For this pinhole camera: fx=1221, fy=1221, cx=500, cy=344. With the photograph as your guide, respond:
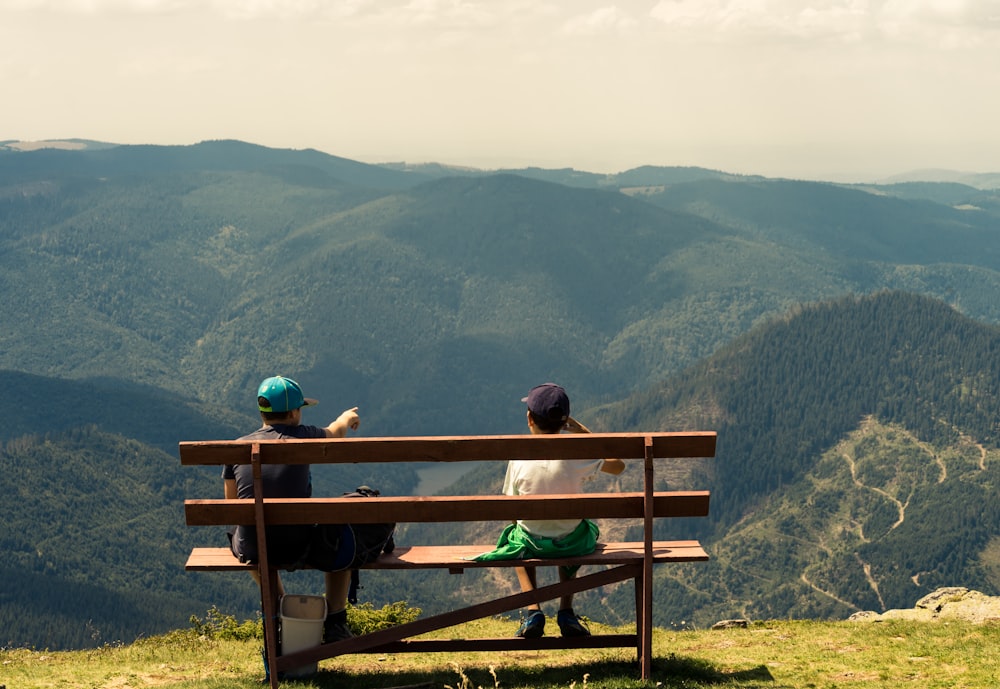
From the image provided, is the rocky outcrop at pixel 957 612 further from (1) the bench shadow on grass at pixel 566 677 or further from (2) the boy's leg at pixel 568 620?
(2) the boy's leg at pixel 568 620

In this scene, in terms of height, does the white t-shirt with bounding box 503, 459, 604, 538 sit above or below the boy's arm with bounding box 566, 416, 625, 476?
below

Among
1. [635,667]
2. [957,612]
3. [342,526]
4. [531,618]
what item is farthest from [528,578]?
[957,612]

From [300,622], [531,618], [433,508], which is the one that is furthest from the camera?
[531,618]

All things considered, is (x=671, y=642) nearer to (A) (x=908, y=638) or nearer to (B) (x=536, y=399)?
(A) (x=908, y=638)

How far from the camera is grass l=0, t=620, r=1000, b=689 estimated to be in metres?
12.9

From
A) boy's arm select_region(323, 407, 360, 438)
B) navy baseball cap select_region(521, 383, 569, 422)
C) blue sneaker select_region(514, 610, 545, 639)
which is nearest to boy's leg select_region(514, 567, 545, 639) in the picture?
blue sneaker select_region(514, 610, 545, 639)

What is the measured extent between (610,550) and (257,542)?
3852mm

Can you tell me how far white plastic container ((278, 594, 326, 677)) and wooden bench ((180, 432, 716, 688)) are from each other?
0.12 metres

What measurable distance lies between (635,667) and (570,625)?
0.83 m

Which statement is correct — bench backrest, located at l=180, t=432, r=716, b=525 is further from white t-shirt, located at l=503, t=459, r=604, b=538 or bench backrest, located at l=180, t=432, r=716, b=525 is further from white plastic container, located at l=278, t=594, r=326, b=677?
white plastic container, located at l=278, t=594, r=326, b=677

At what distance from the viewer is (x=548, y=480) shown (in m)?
13.3

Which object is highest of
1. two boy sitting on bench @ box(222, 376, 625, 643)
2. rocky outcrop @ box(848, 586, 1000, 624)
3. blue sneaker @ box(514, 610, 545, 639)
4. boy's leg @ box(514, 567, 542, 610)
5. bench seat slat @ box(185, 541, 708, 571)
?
two boy sitting on bench @ box(222, 376, 625, 643)

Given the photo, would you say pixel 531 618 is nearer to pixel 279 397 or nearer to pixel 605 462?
pixel 605 462

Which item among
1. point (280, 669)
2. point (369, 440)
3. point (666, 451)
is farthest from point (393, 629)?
point (666, 451)
